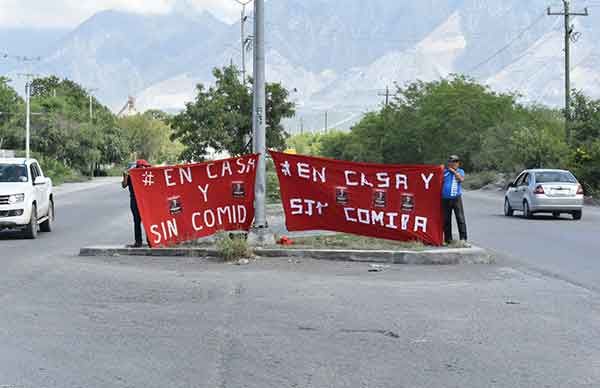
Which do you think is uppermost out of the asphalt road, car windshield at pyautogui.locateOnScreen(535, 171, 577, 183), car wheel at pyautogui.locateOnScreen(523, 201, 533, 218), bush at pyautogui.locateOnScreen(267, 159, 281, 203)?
car windshield at pyautogui.locateOnScreen(535, 171, 577, 183)

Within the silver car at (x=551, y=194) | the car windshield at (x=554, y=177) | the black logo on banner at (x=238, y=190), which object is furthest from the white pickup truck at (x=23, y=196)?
the car windshield at (x=554, y=177)

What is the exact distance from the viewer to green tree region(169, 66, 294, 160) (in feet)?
118

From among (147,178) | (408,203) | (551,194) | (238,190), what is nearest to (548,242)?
(408,203)

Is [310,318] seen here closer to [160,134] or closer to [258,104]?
[258,104]

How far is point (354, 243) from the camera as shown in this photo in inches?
679

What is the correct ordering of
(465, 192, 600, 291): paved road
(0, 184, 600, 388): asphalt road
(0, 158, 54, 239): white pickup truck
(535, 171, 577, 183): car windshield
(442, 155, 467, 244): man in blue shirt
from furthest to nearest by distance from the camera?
(535, 171, 577, 183): car windshield → (0, 158, 54, 239): white pickup truck → (442, 155, 467, 244): man in blue shirt → (465, 192, 600, 291): paved road → (0, 184, 600, 388): asphalt road

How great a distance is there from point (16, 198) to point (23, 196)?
181 millimetres

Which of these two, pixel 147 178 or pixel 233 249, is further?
pixel 147 178

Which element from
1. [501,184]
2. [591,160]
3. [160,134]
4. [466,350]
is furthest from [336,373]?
[160,134]

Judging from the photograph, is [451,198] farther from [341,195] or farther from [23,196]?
[23,196]

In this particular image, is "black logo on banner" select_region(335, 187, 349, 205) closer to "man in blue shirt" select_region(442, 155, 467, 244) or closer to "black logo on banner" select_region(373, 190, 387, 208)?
"black logo on banner" select_region(373, 190, 387, 208)

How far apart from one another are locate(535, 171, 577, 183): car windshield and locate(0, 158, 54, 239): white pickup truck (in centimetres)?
1436

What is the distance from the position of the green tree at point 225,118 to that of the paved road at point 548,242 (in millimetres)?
10018

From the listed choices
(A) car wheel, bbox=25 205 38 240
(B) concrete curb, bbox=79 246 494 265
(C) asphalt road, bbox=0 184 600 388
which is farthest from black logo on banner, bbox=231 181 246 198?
(A) car wheel, bbox=25 205 38 240
